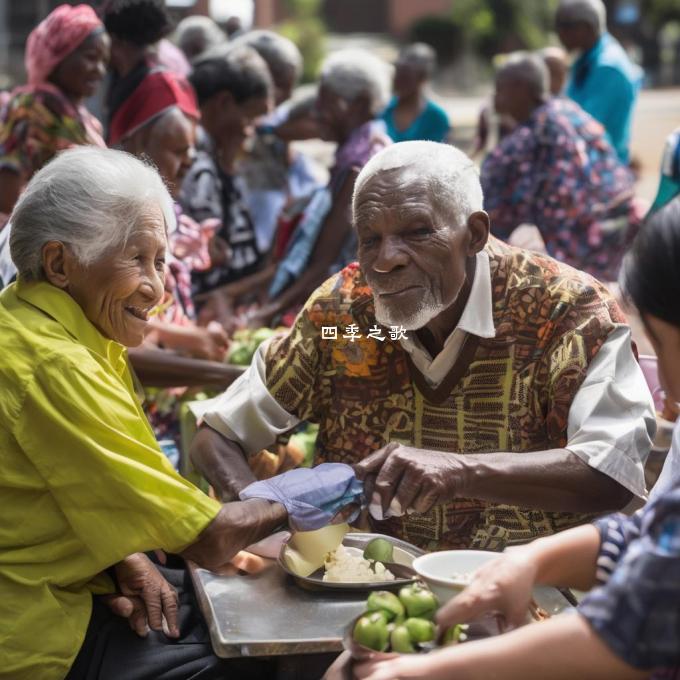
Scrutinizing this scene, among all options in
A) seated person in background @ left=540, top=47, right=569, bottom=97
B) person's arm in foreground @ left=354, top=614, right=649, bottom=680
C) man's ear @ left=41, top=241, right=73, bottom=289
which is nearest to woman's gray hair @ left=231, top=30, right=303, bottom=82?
seated person in background @ left=540, top=47, right=569, bottom=97

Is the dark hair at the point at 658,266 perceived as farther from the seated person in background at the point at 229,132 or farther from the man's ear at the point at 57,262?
the seated person in background at the point at 229,132

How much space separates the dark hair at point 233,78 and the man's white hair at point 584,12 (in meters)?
3.06

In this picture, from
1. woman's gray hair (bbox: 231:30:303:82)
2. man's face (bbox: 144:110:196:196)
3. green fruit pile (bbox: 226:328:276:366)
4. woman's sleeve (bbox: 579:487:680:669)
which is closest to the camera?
woman's sleeve (bbox: 579:487:680:669)

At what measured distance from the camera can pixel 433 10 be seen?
37.9m

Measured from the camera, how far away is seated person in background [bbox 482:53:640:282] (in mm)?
Answer: 6457

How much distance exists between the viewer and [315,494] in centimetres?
253

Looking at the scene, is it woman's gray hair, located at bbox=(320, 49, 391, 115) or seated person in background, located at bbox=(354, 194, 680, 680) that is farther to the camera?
woman's gray hair, located at bbox=(320, 49, 391, 115)

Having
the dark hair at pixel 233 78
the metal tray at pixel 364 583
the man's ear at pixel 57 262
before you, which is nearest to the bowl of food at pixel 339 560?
the metal tray at pixel 364 583

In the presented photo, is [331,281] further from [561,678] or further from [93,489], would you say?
[561,678]

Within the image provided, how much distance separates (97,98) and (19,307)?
5446 millimetres

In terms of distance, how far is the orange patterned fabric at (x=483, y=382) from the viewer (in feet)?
9.58

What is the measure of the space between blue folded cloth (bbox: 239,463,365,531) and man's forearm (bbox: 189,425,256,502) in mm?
429

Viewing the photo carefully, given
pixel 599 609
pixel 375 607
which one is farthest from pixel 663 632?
pixel 375 607

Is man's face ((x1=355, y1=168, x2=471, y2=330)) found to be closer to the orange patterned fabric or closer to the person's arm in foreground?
the orange patterned fabric
